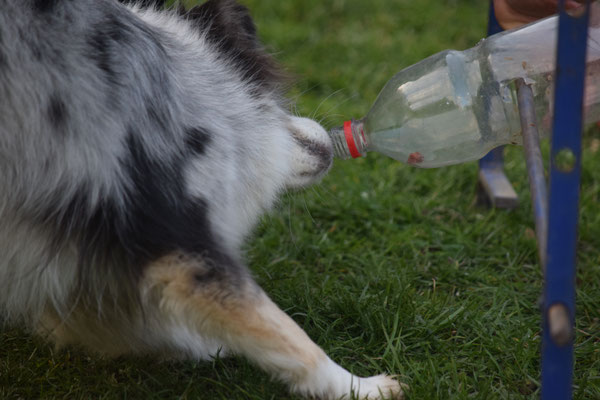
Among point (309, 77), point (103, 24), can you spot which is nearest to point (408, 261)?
point (103, 24)

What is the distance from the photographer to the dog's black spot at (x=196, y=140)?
1.85m

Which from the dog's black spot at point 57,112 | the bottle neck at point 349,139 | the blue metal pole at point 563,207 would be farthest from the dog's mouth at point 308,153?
the blue metal pole at point 563,207

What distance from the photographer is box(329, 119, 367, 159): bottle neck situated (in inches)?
95.5

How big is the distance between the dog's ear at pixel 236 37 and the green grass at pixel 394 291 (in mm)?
269

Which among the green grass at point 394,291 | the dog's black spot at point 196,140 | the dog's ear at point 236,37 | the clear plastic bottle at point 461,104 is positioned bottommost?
the green grass at point 394,291

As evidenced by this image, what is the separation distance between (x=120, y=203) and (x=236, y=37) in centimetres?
87

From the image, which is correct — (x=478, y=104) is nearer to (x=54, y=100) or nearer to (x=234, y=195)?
(x=234, y=195)

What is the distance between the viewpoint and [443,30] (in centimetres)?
479

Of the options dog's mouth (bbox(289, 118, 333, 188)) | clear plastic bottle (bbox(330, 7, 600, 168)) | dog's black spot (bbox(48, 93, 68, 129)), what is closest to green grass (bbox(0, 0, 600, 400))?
dog's mouth (bbox(289, 118, 333, 188))

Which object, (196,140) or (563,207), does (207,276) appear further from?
(563,207)

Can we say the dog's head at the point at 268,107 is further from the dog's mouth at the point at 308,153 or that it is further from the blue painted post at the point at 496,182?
the blue painted post at the point at 496,182

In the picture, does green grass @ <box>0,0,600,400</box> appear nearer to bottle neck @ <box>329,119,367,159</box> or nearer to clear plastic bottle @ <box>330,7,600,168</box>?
bottle neck @ <box>329,119,367,159</box>

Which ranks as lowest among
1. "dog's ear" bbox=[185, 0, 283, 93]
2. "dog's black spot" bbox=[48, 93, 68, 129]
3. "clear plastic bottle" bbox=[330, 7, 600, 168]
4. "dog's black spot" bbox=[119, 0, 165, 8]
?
"dog's black spot" bbox=[48, 93, 68, 129]

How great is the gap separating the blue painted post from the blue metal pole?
5.02 feet
